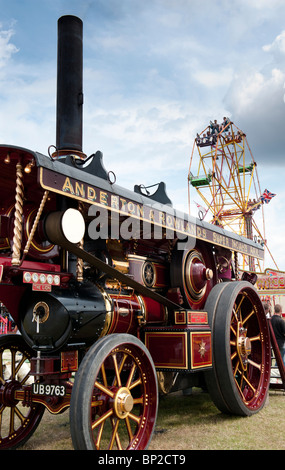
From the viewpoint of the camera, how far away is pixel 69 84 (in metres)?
4.40

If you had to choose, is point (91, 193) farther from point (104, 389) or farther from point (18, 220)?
point (104, 389)

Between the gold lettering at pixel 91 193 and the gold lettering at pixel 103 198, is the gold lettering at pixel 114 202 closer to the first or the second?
the gold lettering at pixel 103 198

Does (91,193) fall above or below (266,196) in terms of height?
below

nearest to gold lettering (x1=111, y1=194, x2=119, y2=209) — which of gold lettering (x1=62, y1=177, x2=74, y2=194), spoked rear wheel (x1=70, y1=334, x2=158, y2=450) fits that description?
gold lettering (x1=62, y1=177, x2=74, y2=194)

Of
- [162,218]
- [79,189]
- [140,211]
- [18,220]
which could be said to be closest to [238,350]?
[162,218]

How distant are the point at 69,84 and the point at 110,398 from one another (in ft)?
9.40

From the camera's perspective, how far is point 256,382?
5258mm

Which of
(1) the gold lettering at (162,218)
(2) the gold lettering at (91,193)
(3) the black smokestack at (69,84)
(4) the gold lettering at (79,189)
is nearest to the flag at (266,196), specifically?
(3) the black smokestack at (69,84)

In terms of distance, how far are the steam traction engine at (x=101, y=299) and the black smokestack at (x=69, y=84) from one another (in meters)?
0.01

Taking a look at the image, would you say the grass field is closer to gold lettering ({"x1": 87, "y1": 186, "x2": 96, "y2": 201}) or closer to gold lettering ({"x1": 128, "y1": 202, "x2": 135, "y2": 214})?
gold lettering ({"x1": 128, "y1": 202, "x2": 135, "y2": 214})

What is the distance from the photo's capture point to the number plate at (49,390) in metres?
3.22

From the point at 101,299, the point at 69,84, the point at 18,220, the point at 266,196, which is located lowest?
the point at 101,299

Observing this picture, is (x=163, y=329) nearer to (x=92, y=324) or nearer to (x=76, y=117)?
(x=92, y=324)
